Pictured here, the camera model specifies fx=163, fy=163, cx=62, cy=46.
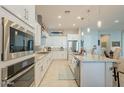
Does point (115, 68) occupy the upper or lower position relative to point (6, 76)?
lower

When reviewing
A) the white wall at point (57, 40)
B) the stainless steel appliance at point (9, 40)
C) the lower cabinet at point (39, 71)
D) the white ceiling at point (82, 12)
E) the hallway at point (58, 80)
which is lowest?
the hallway at point (58, 80)

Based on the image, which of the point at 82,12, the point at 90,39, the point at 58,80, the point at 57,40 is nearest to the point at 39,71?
the point at 58,80

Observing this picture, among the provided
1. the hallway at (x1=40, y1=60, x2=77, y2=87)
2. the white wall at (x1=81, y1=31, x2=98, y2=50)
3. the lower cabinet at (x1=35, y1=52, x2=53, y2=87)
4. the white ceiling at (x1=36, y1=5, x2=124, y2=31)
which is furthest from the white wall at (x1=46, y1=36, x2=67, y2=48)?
the lower cabinet at (x1=35, y1=52, x2=53, y2=87)

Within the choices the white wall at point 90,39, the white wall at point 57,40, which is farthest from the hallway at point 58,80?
the white wall at point 90,39

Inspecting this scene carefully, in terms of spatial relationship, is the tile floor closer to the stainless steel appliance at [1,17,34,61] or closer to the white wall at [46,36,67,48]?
the stainless steel appliance at [1,17,34,61]

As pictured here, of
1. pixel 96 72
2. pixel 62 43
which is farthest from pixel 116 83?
pixel 62 43

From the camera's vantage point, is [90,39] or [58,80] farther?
[90,39]

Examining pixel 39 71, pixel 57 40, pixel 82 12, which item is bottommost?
pixel 39 71

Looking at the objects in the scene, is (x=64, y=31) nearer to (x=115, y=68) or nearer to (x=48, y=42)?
(x=48, y=42)

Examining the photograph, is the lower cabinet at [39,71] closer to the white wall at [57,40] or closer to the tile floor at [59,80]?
the tile floor at [59,80]

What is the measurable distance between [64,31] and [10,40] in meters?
12.3

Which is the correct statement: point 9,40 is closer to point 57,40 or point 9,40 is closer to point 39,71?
point 39,71

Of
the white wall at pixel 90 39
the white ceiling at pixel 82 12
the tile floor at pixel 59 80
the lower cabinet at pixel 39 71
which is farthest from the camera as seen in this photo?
the white wall at pixel 90 39
